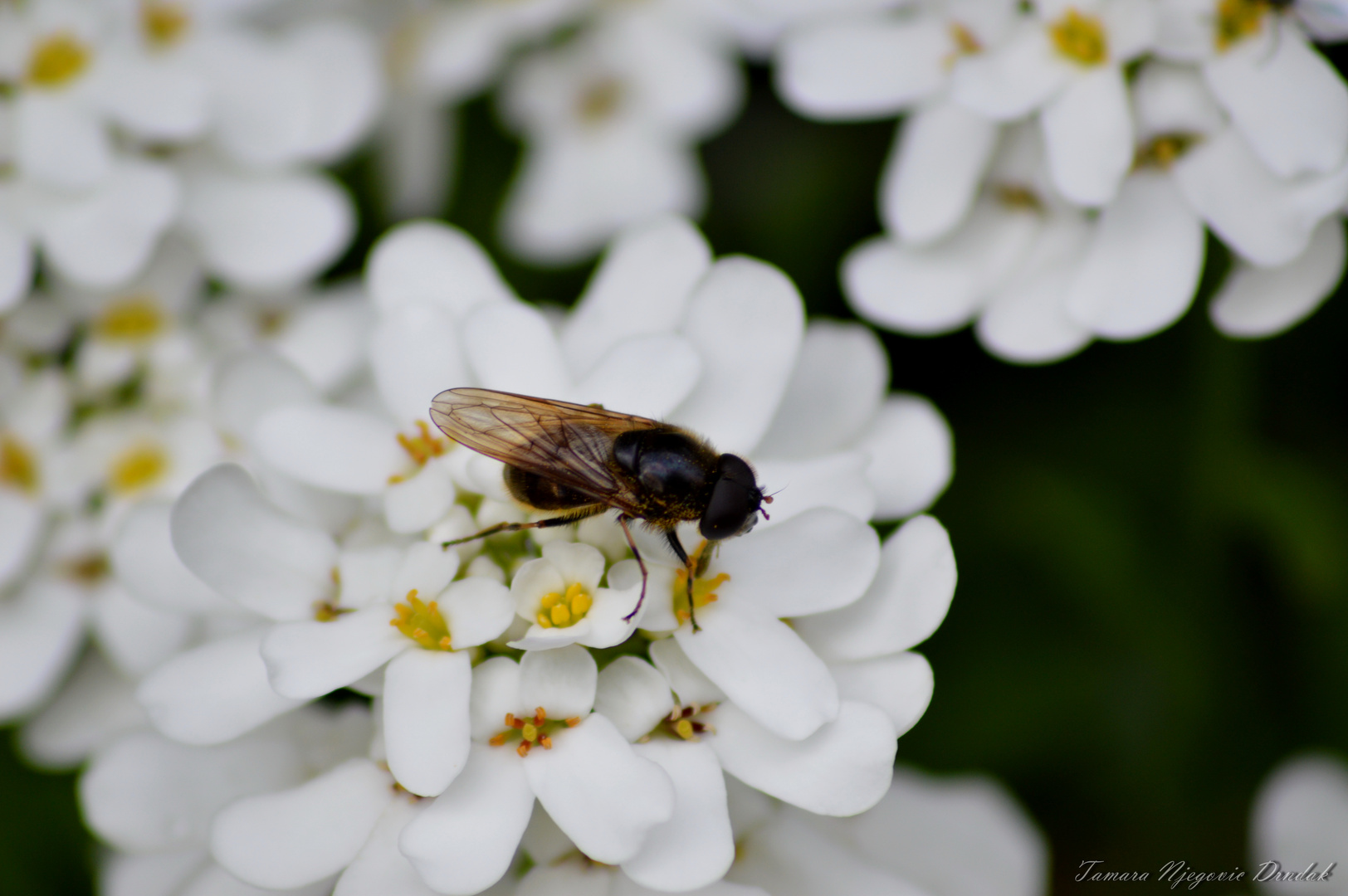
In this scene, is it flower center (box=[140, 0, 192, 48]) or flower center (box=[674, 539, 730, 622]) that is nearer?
flower center (box=[674, 539, 730, 622])

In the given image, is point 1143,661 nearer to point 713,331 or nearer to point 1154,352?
point 1154,352

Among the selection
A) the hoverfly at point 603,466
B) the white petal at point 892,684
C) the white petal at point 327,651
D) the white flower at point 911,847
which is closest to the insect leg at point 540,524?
the hoverfly at point 603,466

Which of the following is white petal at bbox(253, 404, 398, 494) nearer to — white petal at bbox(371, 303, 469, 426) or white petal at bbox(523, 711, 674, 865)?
white petal at bbox(371, 303, 469, 426)

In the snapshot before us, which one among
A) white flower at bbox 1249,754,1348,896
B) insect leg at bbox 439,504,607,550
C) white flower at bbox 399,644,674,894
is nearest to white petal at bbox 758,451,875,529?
insect leg at bbox 439,504,607,550

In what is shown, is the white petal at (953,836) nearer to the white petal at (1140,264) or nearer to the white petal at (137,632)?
the white petal at (1140,264)

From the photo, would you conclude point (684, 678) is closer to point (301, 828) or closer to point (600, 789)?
point (600, 789)

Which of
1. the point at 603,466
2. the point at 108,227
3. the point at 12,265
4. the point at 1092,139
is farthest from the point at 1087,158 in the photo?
the point at 12,265

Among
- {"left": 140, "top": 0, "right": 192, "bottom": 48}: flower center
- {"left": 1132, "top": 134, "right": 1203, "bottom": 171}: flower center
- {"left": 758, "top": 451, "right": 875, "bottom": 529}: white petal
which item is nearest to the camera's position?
{"left": 758, "top": 451, "right": 875, "bottom": 529}: white petal
